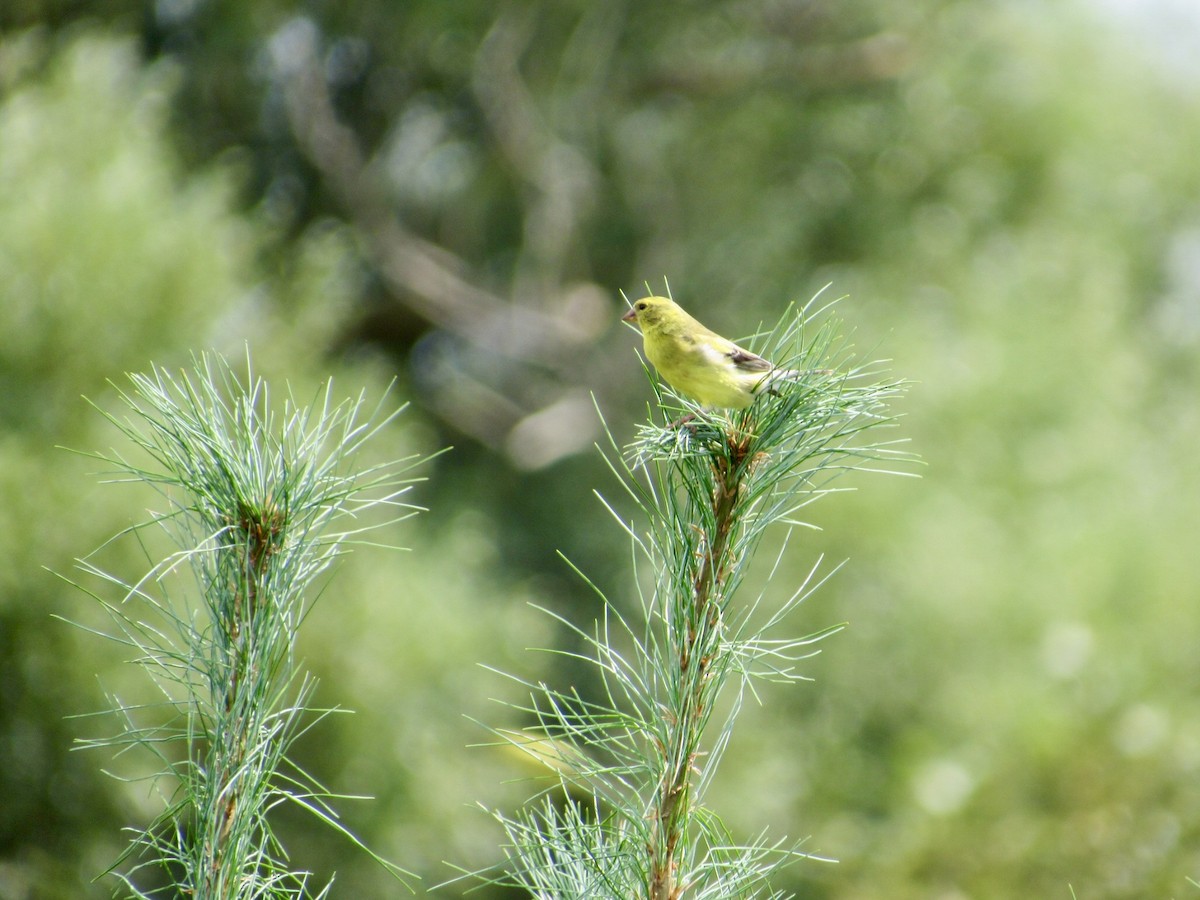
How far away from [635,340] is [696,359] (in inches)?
211

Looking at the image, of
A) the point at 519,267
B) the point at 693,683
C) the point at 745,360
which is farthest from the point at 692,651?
the point at 519,267

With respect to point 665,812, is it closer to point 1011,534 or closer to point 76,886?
point 76,886

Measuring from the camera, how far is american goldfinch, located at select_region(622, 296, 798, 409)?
119 centimetres

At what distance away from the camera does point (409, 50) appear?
6.78 metres

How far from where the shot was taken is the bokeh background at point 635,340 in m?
3.97

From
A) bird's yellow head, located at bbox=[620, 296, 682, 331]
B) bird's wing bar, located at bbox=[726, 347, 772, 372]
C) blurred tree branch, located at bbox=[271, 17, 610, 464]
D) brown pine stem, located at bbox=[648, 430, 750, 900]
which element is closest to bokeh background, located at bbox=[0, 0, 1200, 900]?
blurred tree branch, located at bbox=[271, 17, 610, 464]

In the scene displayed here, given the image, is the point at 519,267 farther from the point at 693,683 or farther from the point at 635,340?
the point at 693,683

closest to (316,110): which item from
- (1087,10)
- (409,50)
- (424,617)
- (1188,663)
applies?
(409,50)

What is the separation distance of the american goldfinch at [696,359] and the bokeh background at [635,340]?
4.41 ft

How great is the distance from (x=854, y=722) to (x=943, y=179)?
13.4ft

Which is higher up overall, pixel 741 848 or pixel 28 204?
pixel 28 204

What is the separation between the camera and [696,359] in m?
1.33

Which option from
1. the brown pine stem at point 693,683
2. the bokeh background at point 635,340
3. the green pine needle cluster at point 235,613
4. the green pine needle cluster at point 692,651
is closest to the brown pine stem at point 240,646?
the green pine needle cluster at point 235,613

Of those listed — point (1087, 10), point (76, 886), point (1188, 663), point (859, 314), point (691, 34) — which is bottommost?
point (76, 886)
